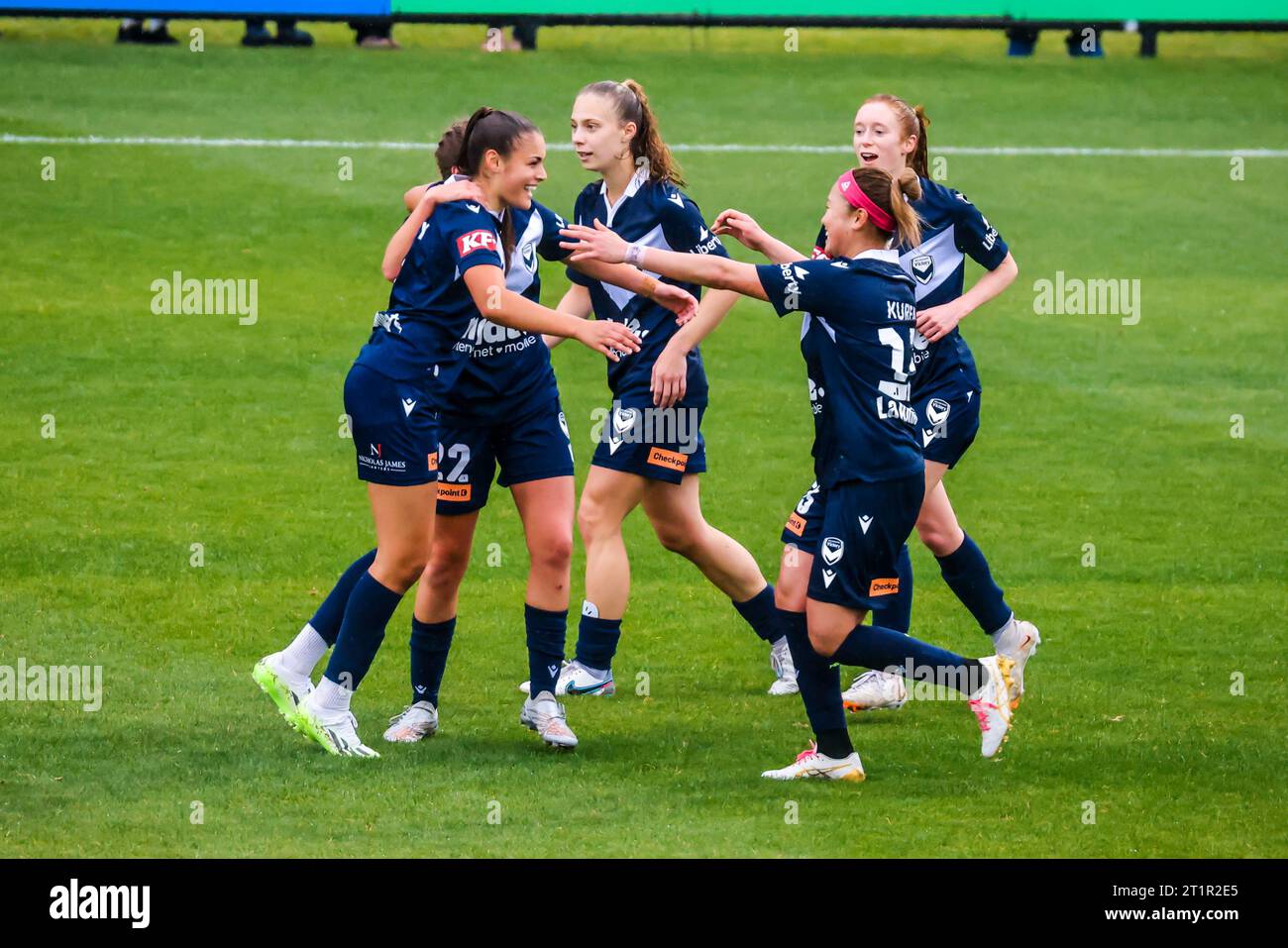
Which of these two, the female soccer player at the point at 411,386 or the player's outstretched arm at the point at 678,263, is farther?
the female soccer player at the point at 411,386

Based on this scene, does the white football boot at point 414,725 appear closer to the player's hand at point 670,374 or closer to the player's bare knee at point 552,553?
the player's bare knee at point 552,553

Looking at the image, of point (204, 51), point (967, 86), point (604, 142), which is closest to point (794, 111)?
point (967, 86)

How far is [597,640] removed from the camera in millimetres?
8062

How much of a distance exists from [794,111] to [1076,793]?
1819 cm

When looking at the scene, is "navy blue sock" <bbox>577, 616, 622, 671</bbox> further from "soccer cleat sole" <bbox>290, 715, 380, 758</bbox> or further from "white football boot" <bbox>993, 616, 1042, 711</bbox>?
"white football boot" <bbox>993, 616, 1042, 711</bbox>

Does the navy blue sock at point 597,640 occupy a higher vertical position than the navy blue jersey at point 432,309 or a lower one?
Result: lower

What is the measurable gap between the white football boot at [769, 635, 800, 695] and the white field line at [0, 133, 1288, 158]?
45.3ft

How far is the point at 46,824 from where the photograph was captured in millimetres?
6086

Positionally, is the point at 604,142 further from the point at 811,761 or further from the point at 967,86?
the point at 967,86

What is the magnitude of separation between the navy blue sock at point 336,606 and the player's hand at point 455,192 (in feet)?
4.44

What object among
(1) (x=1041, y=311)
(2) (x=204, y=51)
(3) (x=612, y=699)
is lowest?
(3) (x=612, y=699)

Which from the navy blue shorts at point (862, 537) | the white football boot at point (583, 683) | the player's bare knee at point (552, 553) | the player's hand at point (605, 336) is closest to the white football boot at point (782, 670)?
the white football boot at point (583, 683)

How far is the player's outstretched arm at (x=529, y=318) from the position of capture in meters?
6.59

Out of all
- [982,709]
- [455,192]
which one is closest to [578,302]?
[455,192]
